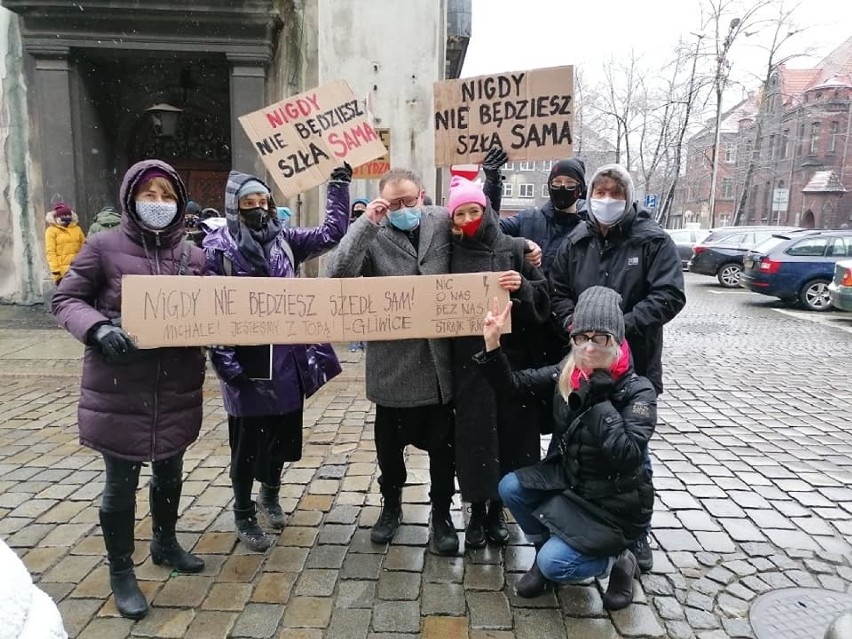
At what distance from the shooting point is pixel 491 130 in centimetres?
391

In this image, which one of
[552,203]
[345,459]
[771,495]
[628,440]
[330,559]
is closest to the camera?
[628,440]

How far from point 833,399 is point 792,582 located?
14.0 feet

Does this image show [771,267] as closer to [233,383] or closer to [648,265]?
[648,265]

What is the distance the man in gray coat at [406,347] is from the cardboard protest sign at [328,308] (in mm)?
163

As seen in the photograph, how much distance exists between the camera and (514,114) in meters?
3.89

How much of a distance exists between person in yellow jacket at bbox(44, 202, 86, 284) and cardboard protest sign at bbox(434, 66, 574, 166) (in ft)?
24.4

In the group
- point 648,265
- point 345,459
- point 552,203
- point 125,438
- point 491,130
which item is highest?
point 491,130

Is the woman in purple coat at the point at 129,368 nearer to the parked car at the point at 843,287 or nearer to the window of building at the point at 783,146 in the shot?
the parked car at the point at 843,287

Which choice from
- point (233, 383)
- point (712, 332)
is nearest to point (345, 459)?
point (233, 383)

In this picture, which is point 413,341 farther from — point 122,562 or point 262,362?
point 122,562

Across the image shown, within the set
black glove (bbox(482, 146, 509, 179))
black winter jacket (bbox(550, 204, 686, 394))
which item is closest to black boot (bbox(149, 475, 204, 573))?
black winter jacket (bbox(550, 204, 686, 394))

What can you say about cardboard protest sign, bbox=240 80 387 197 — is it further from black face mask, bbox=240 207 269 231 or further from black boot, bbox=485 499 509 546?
black boot, bbox=485 499 509 546

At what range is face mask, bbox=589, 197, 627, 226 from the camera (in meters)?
3.15

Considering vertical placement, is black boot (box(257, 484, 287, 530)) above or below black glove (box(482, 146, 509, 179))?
below
